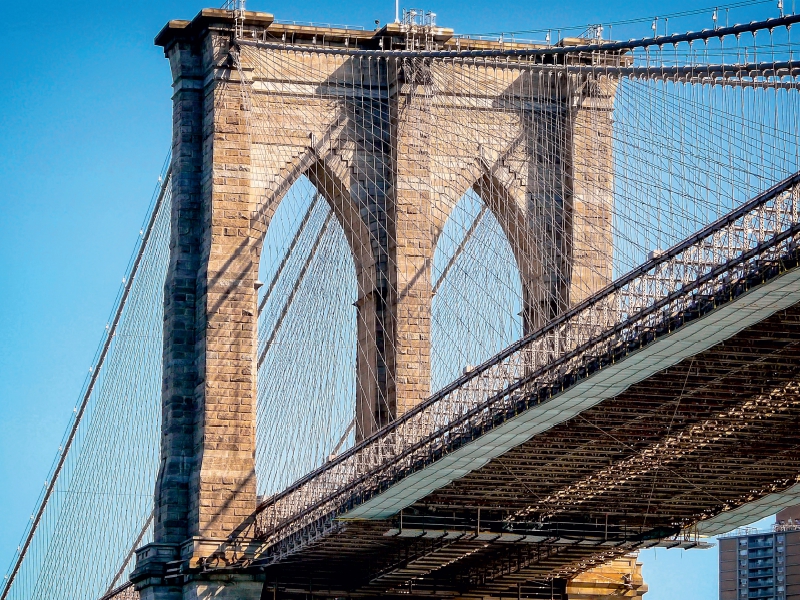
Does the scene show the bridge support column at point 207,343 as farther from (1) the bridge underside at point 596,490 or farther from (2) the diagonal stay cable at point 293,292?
(2) the diagonal stay cable at point 293,292

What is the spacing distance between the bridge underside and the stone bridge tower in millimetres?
3019

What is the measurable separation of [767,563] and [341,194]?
60.1m

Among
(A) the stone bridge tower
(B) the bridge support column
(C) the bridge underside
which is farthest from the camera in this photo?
(A) the stone bridge tower

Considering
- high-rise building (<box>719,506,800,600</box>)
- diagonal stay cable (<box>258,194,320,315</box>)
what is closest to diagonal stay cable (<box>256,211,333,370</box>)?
diagonal stay cable (<box>258,194,320,315</box>)

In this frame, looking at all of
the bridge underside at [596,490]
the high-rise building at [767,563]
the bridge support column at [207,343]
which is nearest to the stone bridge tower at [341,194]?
the bridge support column at [207,343]

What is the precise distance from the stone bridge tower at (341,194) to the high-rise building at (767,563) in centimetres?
5206

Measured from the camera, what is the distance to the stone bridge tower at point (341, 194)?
63812 millimetres

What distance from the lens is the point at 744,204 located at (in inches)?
1842

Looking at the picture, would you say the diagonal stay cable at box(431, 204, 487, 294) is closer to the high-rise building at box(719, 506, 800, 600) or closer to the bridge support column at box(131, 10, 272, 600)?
the bridge support column at box(131, 10, 272, 600)

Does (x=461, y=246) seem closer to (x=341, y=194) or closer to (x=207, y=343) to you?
(x=341, y=194)

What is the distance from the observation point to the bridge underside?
173 ft

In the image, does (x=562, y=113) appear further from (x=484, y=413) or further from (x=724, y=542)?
(x=724, y=542)

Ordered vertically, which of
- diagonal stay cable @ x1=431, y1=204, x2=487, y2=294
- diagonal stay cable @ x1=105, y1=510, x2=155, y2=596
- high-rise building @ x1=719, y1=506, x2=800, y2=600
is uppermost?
diagonal stay cable @ x1=431, y1=204, x2=487, y2=294

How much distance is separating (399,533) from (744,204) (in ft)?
53.3
